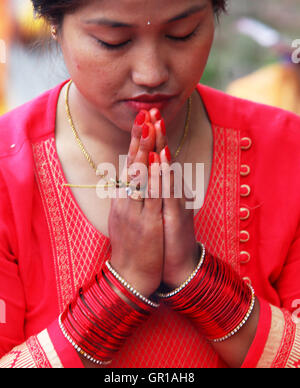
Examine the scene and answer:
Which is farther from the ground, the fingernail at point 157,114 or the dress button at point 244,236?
the fingernail at point 157,114

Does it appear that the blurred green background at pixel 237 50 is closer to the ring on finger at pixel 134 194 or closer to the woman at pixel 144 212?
the woman at pixel 144 212

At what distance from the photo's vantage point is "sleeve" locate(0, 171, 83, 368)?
110 cm

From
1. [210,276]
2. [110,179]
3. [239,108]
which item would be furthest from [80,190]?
[239,108]

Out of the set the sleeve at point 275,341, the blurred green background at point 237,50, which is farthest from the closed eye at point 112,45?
the blurred green background at point 237,50

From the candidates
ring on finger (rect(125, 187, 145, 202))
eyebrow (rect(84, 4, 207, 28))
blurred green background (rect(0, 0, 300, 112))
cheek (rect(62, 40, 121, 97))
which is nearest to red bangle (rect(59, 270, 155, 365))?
ring on finger (rect(125, 187, 145, 202))

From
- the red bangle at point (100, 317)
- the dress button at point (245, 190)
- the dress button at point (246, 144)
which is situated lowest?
the red bangle at point (100, 317)

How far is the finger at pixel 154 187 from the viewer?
106 centimetres

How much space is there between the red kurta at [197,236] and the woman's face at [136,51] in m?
0.23

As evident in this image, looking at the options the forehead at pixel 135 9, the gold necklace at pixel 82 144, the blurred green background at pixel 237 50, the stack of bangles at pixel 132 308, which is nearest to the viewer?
the forehead at pixel 135 9

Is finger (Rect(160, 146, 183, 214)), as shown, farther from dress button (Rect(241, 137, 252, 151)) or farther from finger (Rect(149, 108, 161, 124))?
dress button (Rect(241, 137, 252, 151))

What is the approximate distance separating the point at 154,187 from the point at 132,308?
250 mm

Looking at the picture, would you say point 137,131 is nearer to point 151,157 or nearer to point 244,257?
point 151,157
